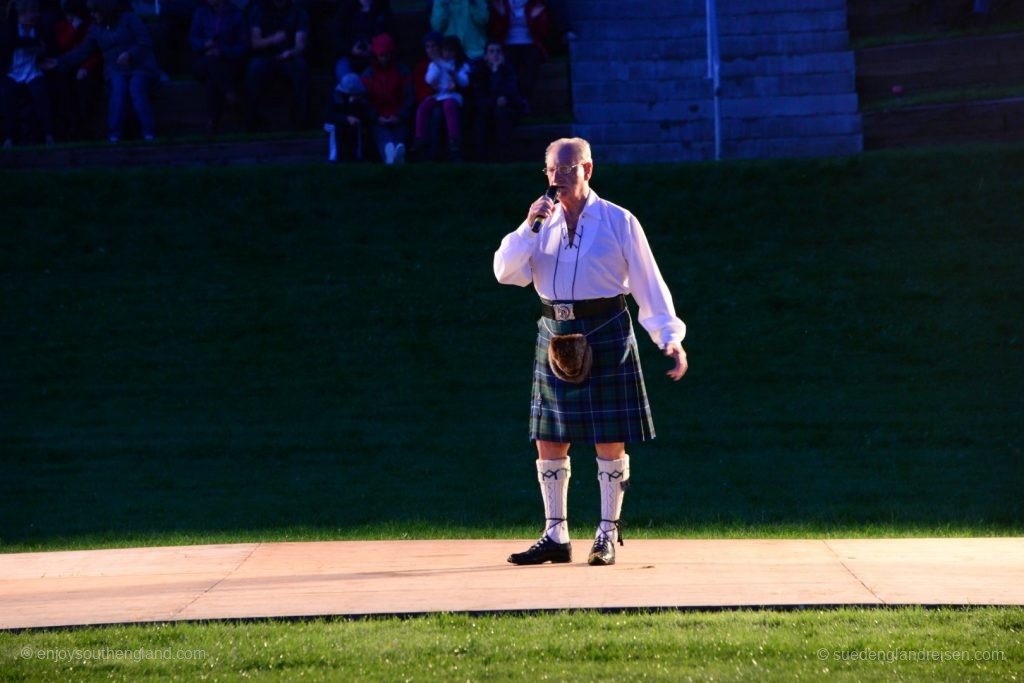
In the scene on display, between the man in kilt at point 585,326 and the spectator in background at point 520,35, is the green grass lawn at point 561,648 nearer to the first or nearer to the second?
the man in kilt at point 585,326

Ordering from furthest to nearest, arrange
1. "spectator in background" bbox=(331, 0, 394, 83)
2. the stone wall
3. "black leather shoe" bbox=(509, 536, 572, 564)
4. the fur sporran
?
the stone wall, "spectator in background" bbox=(331, 0, 394, 83), "black leather shoe" bbox=(509, 536, 572, 564), the fur sporran

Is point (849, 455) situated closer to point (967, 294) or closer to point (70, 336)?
point (967, 294)

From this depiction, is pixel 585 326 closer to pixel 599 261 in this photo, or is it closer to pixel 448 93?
pixel 599 261

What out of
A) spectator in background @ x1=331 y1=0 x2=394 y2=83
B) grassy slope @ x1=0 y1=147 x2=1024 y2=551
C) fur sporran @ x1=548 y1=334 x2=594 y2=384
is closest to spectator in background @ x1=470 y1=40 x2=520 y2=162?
grassy slope @ x1=0 y1=147 x2=1024 y2=551

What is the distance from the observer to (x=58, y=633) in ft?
14.9

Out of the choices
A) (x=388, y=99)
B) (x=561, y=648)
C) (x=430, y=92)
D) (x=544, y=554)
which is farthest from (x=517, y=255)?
(x=388, y=99)

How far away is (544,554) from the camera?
5496mm

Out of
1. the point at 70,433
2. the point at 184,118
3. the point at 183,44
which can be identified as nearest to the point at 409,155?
the point at 184,118

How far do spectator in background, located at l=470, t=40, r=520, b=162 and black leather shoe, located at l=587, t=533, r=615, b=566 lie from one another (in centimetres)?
897

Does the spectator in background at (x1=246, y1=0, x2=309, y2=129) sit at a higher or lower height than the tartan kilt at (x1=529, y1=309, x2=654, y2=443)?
higher

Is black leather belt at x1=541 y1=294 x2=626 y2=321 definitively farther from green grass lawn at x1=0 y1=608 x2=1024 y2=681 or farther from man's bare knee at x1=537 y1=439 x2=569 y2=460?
green grass lawn at x1=0 y1=608 x2=1024 y2=681

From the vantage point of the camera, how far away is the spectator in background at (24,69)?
15.1 m

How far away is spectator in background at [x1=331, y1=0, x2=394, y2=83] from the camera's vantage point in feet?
47.8

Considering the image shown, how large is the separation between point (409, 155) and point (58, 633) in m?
10.1
